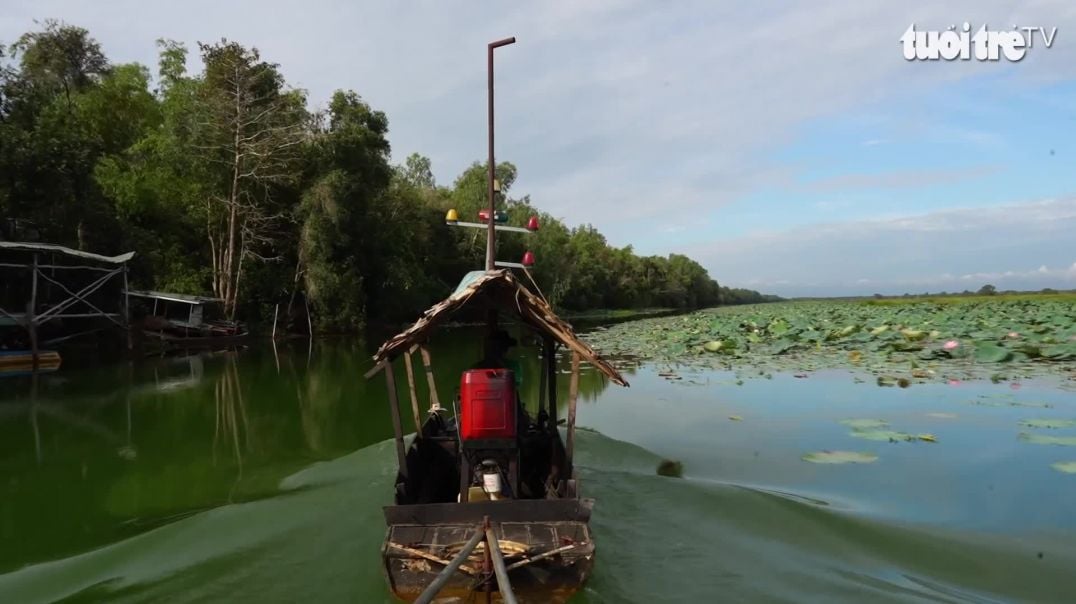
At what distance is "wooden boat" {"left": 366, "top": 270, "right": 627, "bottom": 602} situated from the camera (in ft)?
12.4

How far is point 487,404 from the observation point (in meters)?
4.45

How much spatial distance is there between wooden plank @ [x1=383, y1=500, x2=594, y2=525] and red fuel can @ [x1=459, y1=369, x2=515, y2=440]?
605 millimetres

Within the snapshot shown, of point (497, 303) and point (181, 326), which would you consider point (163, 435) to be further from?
point (181, 326)

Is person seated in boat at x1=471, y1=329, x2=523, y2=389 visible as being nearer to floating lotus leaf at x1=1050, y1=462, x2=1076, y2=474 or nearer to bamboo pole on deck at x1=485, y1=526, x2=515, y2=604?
bamboo pole on deck at x1=485, y1=526, x2=515, y2=604

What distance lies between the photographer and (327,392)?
13289mm

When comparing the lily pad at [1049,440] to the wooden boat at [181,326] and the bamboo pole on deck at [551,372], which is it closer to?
the bamboo pole on deck at [551,372]

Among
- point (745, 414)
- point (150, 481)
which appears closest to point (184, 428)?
point (150, 481)

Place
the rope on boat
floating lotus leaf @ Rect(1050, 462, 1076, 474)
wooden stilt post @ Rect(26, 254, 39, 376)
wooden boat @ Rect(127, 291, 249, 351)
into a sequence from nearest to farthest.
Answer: the rope on boat, floating lotus leaf @ Rect(1050, 462, 1076, 474), wooden stilt post @ Rect(26, 254, 39, 376), wooden boat @ Rect(127, 291, 249, 351)

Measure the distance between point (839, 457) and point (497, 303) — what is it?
4648 millimetres

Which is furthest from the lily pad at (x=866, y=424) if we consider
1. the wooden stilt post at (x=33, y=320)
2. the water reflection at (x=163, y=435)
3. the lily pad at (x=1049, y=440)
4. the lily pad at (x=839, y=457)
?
the wooden stilt post at (x=33, y=320)

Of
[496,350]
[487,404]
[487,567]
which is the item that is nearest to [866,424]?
[496,350]

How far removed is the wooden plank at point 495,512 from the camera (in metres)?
3.94

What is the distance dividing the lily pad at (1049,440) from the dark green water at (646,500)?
0.43 feet

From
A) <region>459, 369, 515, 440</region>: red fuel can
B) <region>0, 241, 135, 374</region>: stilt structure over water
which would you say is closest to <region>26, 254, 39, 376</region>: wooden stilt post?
<region>0, 241, 135, 374</region>: stilt structure over water
